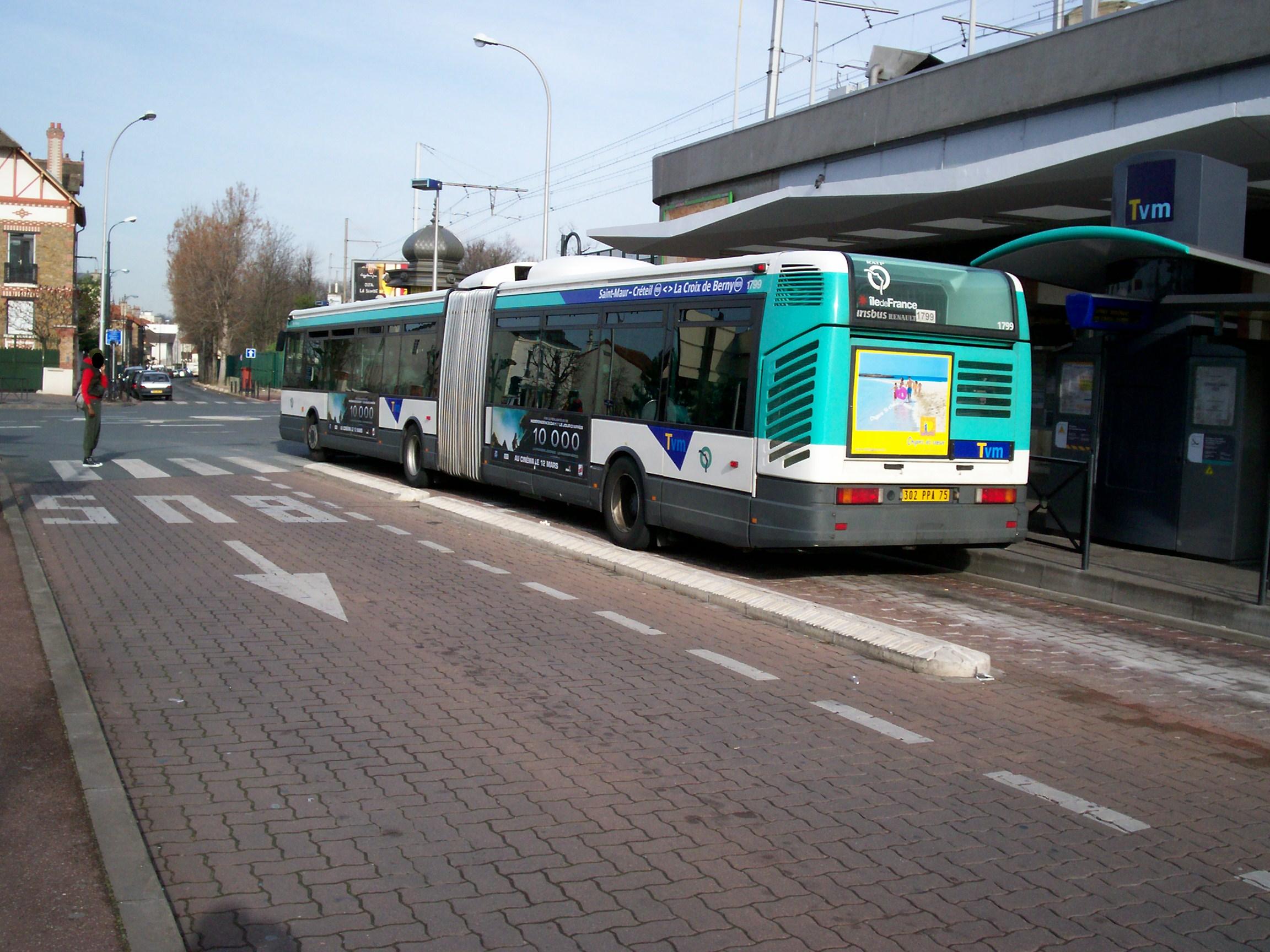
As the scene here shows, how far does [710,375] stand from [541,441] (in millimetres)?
Answer: 3991

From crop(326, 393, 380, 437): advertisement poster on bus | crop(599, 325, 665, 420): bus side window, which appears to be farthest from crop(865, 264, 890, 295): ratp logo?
crop(326, 393, 380, 437): advertisement poster on bus

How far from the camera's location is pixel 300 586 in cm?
1046

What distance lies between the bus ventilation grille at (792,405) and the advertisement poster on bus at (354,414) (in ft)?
38.4

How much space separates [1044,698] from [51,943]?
5884mm

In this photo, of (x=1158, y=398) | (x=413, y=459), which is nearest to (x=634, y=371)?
(x=1158, y=398)

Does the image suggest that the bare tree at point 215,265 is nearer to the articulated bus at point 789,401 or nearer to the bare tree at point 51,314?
the bare tree at point 51,314

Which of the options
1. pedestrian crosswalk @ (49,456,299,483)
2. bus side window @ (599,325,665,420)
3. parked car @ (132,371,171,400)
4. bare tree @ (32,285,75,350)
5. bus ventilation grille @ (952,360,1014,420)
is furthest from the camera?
bare tree @ (32,285,75,350)

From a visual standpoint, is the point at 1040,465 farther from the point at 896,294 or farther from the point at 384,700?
the point at 384,700

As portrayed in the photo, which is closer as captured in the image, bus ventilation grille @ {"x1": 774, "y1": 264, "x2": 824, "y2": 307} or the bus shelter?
bus ventilation grille @ {"x1": 774, "y1": 264, "x2": 824, "y2": 307}

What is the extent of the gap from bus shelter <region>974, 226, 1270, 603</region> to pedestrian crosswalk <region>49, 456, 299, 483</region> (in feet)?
45.8

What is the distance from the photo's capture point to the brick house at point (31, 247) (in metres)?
62.2

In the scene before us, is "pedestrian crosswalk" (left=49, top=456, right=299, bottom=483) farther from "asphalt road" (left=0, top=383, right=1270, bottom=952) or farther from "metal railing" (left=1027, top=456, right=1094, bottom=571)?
"metal railing" (left=1027, top=456, right=1094, bottom=571)

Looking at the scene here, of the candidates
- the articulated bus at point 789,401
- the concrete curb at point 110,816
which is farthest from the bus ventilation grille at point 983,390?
the concrete curb at point 110,816

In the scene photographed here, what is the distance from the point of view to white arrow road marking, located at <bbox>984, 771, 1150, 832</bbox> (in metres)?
5.43
